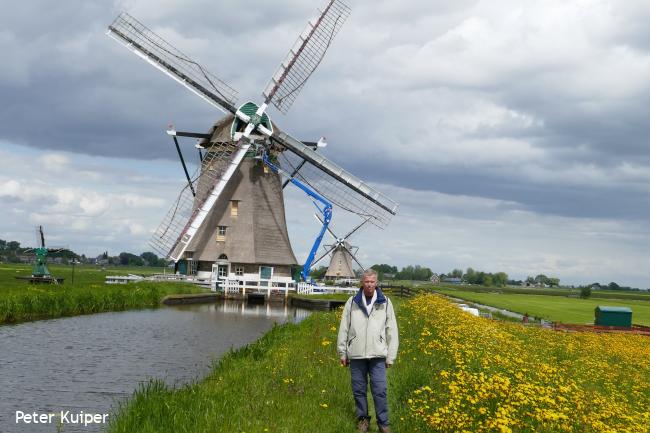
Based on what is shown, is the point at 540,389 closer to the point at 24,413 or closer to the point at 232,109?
the point at 24,413

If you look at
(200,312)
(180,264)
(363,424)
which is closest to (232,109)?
(180,264)

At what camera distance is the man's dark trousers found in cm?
884

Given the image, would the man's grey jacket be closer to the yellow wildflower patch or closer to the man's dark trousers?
the man's dark trousers

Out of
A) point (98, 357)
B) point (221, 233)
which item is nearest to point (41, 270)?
point (221, 233)

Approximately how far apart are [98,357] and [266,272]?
3054cm

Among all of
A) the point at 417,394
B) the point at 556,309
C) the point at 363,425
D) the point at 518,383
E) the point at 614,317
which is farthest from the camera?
the point at 556,309

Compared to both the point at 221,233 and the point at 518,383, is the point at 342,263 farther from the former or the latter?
the point at 518,383

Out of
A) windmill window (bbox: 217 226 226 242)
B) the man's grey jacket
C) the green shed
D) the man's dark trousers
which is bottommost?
the green shed

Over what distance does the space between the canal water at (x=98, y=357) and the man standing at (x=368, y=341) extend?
4574mm

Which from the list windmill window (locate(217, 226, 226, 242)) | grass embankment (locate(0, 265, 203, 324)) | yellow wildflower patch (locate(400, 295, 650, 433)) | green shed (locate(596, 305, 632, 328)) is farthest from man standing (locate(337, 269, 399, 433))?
windmill window (locate(217, 226, 226, 242))

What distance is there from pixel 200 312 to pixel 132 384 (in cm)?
2060

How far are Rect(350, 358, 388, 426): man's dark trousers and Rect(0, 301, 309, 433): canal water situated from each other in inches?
179

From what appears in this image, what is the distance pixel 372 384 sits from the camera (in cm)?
908

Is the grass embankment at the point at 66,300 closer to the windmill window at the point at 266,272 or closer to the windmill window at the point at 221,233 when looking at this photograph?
the windmill window at the point at 221,233
